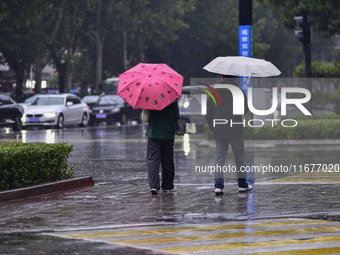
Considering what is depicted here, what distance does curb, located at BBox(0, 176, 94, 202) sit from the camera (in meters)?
11.9

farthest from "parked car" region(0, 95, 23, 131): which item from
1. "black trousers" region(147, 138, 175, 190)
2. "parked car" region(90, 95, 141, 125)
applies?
"black trousers" region(147, 138, 175, 190)

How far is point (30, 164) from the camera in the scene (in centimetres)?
1270

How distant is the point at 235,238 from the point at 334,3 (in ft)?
76.2

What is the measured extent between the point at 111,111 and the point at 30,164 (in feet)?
105

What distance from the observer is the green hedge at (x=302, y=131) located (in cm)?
2591

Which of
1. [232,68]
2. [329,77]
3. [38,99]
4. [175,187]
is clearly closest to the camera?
[232,68]

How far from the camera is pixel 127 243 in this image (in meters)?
8.23

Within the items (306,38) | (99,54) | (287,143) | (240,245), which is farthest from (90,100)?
(240,245)

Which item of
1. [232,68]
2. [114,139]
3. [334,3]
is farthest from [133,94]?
[334,3]

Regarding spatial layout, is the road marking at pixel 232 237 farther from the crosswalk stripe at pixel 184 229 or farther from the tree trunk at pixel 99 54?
the tree trunk at pixel 99 54

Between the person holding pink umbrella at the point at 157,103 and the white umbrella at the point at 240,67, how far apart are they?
2.10 ft

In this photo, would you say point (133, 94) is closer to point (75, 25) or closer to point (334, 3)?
point (334, 3)

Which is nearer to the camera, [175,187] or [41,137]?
[175,187]

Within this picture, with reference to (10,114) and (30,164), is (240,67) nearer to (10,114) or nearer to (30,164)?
(30,164)
